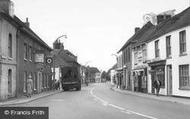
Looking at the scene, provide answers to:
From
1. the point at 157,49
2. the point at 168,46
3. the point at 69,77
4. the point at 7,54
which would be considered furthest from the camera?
the point at 69,77

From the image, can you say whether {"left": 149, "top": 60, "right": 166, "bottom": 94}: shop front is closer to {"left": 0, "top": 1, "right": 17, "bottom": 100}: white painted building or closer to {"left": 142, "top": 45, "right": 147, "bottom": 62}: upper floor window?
{"left": 142, "top": 45, "right": 147, "bottom": 62}: upper floor window

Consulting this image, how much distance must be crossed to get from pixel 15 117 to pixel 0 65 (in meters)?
20.2

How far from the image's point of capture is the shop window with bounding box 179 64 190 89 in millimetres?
29766

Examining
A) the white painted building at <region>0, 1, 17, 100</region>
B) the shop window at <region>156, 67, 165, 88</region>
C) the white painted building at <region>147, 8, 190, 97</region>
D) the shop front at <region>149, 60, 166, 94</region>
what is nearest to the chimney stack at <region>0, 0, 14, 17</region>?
the white painted building at <region>0, 1, 17, 100</region>

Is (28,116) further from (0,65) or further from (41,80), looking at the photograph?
(41,80)

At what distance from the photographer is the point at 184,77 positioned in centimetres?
3025

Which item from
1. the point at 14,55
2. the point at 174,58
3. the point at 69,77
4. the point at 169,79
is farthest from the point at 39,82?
the point at 174,58

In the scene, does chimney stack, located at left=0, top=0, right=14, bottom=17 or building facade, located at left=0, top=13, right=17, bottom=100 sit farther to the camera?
chimney stack, located at left=0, top=0, right=14, bottom=17

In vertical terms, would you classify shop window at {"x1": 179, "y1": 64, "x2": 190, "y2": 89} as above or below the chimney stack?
below

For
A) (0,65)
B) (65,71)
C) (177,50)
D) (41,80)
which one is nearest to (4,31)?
(0,65)

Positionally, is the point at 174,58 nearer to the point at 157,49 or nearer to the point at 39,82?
the point at 157,49

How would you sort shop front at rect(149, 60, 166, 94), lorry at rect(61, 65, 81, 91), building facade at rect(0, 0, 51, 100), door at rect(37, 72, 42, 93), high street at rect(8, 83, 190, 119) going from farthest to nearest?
lorry at rect(61, 65, 81, 91) < door at rect(37, 72, 42, 93) < shop front at rect(149, 60, 166, 94) < building facade at rect(0, 0, 51, 100) < high street at rect(8, 83, 190, 119)

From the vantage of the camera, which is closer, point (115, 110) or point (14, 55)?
point (115, 110)

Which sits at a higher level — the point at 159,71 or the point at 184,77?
the point at 159,71
